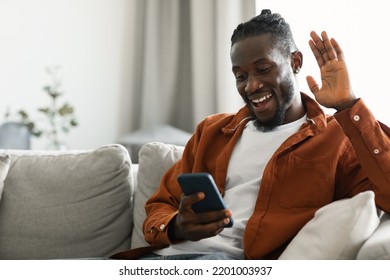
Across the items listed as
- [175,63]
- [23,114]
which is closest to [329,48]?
[175,63]

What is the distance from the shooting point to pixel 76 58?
3.40 meters

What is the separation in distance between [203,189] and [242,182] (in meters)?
0.32

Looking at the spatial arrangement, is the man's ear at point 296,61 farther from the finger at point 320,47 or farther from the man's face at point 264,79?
the finger at point 320,47

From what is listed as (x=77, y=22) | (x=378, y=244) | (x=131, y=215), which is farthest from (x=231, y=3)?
(x=378, y=244)

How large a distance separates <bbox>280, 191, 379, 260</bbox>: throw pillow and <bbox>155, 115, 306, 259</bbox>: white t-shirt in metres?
0.22

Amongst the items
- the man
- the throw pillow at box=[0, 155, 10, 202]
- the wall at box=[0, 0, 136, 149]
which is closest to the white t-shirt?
the man

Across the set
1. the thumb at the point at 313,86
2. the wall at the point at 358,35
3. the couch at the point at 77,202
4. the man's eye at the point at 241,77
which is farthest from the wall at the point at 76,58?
the thumb at the point at 313,86

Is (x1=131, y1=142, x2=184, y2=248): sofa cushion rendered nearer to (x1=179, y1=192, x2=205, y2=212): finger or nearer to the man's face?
the man's face

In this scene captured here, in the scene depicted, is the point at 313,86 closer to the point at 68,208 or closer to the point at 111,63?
the point at 68,208

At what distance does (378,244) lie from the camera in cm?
99

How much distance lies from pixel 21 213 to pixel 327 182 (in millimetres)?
987

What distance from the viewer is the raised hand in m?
1.30

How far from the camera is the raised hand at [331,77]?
4.26 ft
